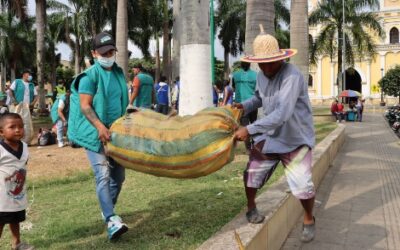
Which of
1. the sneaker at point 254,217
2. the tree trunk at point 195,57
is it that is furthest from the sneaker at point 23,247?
the tree trunk at point 195,57

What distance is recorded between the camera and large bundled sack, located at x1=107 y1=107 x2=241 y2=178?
11.6 ft

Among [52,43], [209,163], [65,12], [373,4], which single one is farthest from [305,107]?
[52,43]

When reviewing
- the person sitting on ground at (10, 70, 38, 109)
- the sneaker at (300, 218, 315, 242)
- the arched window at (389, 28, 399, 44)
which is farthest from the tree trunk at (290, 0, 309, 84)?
the arched window at (389, 28, 399, 44)

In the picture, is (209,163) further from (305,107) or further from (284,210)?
(284,210)

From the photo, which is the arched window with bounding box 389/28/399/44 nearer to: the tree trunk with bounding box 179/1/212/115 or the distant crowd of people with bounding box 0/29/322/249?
the tree trunk with bounding box 179/1/212/115

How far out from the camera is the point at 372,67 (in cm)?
6278

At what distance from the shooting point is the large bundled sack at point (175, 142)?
3535 mm

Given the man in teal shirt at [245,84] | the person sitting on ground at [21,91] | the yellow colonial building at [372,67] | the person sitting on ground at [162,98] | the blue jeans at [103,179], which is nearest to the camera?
the blue jeans at [103,179]

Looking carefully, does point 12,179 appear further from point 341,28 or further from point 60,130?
point 341,28

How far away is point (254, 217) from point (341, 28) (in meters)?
34.7

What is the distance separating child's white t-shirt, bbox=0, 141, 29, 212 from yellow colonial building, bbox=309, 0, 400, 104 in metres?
59.7

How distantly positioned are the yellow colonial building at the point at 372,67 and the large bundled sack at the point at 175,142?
195 feet

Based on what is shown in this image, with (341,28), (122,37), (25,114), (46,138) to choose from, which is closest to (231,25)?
(341,28)

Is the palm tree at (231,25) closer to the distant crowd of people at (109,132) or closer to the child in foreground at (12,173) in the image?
the distant crowd of people at (109,132)
